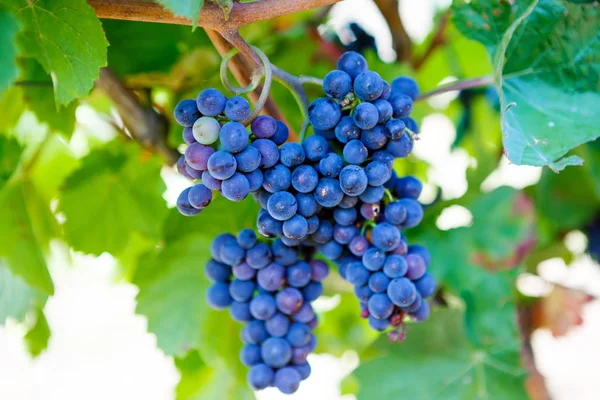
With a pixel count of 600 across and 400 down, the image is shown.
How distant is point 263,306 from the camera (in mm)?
678

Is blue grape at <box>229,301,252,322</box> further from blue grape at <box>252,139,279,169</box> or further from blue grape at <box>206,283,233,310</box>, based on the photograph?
blue grape at <box>252,139,279,169</box>

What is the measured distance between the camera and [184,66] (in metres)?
1.04

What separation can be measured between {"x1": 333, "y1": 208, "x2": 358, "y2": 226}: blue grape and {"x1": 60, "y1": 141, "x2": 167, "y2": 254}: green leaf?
1.68ft

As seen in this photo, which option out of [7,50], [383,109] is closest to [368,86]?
[383,109]

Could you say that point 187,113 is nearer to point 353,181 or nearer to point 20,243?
point 353,181

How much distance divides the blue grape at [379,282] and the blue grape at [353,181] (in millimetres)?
120

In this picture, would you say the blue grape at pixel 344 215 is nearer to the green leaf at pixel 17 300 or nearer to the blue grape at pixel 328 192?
the blue grape at pixel 328 192

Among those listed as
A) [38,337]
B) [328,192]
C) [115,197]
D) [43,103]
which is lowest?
[38,337]

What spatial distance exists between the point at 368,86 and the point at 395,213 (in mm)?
146

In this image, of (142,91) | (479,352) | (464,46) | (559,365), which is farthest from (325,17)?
(559,365)

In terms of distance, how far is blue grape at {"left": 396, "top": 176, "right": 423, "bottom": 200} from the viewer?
0.66m

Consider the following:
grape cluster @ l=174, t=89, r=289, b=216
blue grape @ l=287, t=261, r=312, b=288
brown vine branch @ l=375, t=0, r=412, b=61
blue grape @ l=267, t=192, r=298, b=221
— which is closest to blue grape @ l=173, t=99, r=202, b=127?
grape cluster @ l=174, t=89, r=289, b=216

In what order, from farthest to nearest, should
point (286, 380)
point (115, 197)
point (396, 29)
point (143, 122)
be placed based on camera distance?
point (396, 29), point (115, 197), point (143, 122), point (286, 380)

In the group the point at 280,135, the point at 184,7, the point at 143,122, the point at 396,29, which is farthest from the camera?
the point at 396,29
